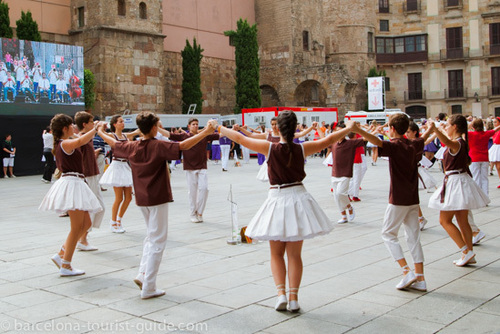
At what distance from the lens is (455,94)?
53.2 metres

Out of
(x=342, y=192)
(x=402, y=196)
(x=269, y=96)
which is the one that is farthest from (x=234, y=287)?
(x=269, y=96)

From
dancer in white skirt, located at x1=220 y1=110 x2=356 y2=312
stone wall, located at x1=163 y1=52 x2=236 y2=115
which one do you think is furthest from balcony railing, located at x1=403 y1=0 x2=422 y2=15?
dancer in white skirt, located at x1=220 y1=110 x2=356 y2=312

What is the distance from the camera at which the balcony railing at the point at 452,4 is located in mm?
53406

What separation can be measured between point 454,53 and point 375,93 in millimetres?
10355

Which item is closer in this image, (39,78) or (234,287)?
(234,287)

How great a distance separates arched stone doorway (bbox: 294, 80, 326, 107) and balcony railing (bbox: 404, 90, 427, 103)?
13902 mm

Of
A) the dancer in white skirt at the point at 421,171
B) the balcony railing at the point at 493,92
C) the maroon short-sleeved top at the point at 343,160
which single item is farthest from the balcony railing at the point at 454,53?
the maroon short-sleeved top at the point at 343,160

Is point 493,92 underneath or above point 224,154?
above

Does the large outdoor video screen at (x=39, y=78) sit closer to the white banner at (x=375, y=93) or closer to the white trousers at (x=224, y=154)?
the white trousers at (x=224, y=154)

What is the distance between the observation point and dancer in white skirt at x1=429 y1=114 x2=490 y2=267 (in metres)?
6.49

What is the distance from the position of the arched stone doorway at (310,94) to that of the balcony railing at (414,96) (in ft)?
45.6

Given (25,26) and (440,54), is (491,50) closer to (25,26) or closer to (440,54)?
(440,54)

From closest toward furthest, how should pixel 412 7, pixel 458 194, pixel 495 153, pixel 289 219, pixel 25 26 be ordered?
pixel 289 219
pixel 458 194
pixel 495 153
pixel 25 26
pixel 412 7

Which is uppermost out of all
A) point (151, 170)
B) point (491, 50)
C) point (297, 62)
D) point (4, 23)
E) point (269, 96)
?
point (491, 50)
